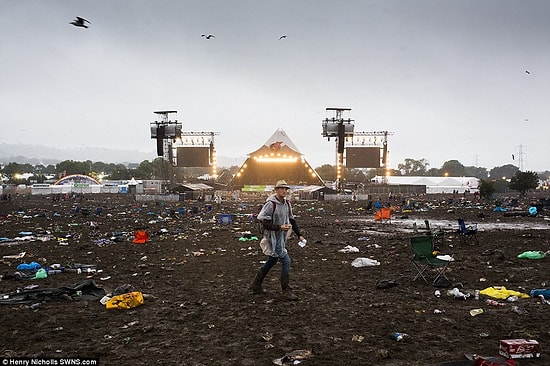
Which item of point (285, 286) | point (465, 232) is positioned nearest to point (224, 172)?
point (465, 232)

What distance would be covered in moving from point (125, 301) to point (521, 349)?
4891 mm

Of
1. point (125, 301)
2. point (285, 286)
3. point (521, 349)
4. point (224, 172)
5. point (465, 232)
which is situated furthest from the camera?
point (224, 172)

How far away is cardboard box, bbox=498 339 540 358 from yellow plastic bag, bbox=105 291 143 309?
4.63 metres

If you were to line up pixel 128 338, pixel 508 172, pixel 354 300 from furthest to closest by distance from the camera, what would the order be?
pixel 508 172 → pixel 354 300 → pixel 128 338

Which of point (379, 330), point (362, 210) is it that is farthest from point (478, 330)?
point (362, 210)

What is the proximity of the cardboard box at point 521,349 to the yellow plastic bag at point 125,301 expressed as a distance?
15.2 feet

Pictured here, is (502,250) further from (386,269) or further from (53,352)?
(53,352)

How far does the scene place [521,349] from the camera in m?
3.59

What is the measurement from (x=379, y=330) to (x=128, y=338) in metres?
2.92

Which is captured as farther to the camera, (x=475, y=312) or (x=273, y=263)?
(x=273, y=263)

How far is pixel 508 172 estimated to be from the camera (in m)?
120

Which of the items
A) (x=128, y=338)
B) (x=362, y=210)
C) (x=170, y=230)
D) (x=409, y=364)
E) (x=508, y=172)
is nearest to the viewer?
(x=409, y=364)

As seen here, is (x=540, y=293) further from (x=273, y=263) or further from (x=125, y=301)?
(x=125, y=301)

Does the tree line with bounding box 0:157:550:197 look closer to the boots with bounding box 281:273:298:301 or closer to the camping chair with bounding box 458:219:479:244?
the camping chair with bounding box 458:219:479:244
